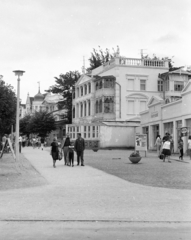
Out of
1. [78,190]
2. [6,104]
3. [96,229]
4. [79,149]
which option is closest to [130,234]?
[96,229]

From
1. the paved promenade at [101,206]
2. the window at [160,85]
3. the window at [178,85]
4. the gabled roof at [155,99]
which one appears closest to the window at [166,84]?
the window at [160,85]

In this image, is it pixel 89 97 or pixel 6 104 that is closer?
pixel 6 104

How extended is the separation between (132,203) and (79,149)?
12.2 meters

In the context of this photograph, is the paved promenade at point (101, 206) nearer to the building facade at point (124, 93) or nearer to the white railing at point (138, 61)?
the building facade at point (124, 93)

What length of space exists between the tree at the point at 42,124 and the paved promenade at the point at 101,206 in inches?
2581

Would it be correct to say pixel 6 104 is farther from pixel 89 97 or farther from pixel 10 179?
pixel 89 97

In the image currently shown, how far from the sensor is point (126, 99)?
187 feet

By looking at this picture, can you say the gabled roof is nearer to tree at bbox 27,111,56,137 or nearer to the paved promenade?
the paved promenade

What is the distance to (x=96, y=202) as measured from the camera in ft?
32.5

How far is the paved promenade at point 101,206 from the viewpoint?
769cm

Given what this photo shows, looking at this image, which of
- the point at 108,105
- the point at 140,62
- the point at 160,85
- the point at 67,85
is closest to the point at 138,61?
the point at 140,62

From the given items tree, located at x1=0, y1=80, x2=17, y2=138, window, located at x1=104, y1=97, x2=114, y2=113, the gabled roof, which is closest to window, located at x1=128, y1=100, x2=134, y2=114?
window, located at x1=104, y1=97, x2=114, y2=113

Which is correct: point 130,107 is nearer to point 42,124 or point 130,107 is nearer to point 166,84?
point 166,84

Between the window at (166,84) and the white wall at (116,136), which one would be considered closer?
the white wall at (116,136)
